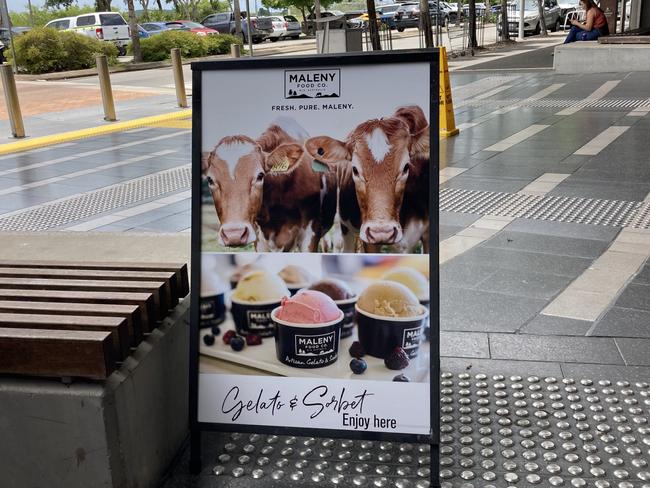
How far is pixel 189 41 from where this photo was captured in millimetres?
29109

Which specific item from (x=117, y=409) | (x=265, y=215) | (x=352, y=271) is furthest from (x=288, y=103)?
(x=117, y=409)

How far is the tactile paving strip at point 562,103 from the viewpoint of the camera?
11371 millimetres

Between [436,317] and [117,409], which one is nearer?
[117,409]

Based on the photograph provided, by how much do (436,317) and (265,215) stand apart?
0.70 m

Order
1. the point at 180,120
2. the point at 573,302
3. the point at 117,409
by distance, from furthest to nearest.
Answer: the point at 180,120
the point at 573,302
the point at 117,409

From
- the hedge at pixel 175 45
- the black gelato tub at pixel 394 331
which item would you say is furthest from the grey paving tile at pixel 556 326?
the hedge at pixel 175 45

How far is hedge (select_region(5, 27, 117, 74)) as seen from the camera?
25.2m

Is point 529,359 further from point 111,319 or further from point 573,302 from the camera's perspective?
point 111,319

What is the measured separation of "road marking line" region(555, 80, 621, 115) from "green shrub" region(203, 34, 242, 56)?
62.7 feet

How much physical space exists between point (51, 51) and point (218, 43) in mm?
7466

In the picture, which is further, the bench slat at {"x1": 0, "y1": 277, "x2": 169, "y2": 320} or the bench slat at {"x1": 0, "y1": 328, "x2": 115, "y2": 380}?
the bench slat at {"x1": 0, "y1": 277, "x2": 169, "y2": 320}

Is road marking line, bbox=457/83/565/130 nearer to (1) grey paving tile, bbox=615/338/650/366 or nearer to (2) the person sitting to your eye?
(2) the person sitting

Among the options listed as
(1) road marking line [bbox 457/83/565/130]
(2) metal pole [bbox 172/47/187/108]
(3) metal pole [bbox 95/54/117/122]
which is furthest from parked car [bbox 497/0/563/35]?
(3) metal pole [bbox 95/54/117/122]

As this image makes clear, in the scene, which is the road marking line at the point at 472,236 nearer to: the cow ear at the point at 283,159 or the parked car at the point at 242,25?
the cow ear at the point at 283,159
